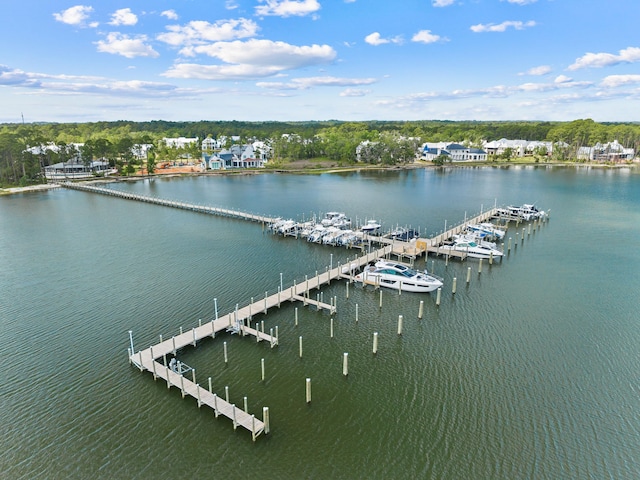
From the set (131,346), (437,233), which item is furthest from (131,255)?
(437,233)

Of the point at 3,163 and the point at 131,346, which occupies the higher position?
the point at 3,163

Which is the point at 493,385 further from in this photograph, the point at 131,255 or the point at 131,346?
the point at 131,255

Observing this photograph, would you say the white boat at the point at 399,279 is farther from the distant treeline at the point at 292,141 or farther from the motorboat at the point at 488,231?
the distant treeline at the point at 292,141

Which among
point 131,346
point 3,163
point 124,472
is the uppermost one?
point 3,163

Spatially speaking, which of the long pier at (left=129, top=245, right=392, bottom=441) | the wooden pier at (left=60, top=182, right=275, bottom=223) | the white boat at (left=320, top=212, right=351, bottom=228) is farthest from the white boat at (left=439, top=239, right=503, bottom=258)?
the wooden pier at (left=60, top=182, right=275, bottom=223)

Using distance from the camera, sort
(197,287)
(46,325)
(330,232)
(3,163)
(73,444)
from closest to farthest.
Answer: (73,444)
(46,325)
(197,287)
(330,232)
(3,163)

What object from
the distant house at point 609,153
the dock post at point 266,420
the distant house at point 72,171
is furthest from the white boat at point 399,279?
the distant house at point 609,153

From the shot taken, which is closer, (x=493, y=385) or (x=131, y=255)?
(x=493, y=385)

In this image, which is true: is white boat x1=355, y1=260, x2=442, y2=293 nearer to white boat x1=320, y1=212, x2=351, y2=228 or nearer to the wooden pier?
white boat x1=320, y1=212, x2=351, y2=228
